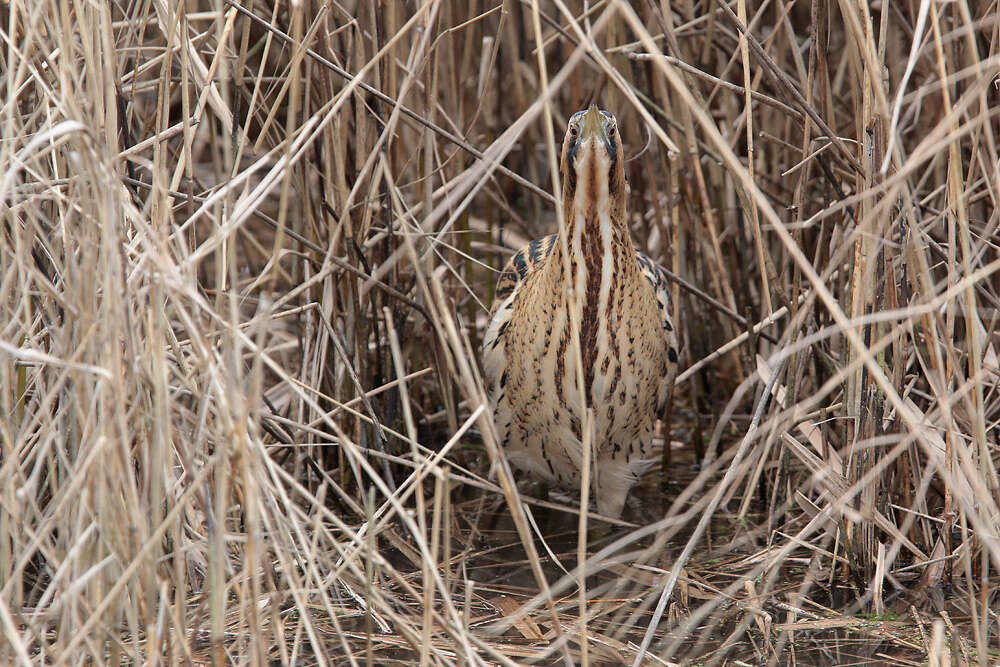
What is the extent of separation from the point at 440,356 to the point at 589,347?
0.47 metres

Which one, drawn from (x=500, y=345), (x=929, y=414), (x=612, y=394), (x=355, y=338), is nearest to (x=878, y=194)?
(x=929, y=414)

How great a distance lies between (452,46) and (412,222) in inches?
19.7

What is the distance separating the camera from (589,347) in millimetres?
2803

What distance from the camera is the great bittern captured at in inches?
104

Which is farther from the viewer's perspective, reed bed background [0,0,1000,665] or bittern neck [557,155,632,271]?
bittern neck [557,155,632,271]

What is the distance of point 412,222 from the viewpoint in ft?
10.3

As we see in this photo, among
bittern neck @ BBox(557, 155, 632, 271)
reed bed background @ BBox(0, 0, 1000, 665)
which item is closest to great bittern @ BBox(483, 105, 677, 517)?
bittern neck @ BBox(557, 155, 632, 271)

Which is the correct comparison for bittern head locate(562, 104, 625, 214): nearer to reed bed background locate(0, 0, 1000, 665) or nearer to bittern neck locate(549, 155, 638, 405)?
bittern neck locate(549, 155, 638, 405)

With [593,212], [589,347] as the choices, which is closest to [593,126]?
[593,212]

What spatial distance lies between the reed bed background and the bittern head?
206 millimetres

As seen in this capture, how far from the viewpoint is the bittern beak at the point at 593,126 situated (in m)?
2.48

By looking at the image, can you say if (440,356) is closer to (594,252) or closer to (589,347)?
(589,347)

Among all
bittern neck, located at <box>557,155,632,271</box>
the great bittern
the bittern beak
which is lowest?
the great bittern

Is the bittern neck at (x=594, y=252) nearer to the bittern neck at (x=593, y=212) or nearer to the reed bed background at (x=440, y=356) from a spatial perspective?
the bittern neck at (x=593, y=212)
